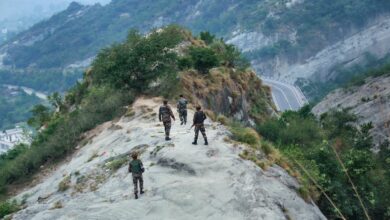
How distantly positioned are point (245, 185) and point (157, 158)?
4.48m

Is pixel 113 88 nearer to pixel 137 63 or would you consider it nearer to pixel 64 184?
pixel 137 63

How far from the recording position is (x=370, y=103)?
72125mm

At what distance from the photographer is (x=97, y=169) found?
928 inches

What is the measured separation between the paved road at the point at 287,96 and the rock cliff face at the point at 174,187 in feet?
308

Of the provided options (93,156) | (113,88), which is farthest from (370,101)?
(93,156)

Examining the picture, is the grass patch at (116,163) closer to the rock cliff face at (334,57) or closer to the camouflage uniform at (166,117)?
the camouflage uniform at (166,117)

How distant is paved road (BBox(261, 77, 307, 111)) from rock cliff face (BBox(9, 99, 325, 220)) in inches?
3698

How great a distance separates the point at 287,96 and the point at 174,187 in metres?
118

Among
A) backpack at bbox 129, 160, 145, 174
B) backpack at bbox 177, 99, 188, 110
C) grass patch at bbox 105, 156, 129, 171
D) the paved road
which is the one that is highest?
backpack at bbox 177, 99, 188, 110

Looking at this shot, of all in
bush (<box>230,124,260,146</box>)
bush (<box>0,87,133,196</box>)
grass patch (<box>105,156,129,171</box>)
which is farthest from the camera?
bush (<box>0,87,133,196</box>)

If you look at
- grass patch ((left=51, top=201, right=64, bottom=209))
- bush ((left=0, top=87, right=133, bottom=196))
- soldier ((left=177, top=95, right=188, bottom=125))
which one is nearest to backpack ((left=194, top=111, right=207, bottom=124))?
soldier ((left=177, top=95, right=188, bottom=125))

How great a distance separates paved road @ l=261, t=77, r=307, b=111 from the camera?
123 metres

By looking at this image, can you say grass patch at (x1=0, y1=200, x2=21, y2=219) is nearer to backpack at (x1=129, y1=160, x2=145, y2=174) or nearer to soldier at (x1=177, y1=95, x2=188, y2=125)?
backpack at (x1=129, y1=160, x2=145, y2=174)

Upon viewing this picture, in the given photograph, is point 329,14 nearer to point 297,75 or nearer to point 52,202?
point 297,75
